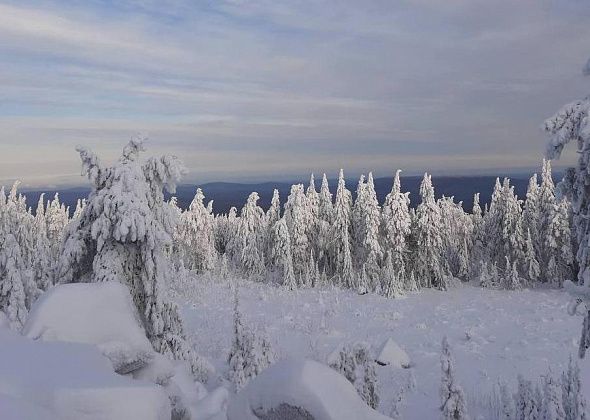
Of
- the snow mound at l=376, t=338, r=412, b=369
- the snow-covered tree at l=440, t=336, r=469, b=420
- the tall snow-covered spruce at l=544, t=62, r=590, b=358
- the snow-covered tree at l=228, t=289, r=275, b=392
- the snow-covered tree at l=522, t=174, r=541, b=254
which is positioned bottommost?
the snow mound at l=376, t=338, r=412, b=369

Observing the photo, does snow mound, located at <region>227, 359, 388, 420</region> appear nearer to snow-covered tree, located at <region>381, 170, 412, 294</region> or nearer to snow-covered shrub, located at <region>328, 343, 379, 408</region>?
snow-covered shrub, located at <region>328, 343, 379, 408</region>

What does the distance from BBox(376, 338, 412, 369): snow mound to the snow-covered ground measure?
0.98ft

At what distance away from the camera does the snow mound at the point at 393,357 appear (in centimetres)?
1775

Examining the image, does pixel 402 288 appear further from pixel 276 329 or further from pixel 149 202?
pixel 149 202

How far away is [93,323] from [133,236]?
404 centimetres

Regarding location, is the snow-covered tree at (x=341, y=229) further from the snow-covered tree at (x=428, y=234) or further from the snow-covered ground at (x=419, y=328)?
the snow-covered tree at (x=428, y=234)

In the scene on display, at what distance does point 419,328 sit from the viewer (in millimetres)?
23922

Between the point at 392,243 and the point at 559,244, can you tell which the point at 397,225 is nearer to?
the point at 392,243

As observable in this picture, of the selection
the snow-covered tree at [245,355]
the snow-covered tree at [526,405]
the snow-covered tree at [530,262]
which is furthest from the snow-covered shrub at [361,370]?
the snow-covered tree at [530,262]

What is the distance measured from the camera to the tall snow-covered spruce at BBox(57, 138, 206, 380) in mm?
10430

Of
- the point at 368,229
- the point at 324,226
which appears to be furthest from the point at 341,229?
the point at 368,229

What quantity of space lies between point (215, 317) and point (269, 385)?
2220cm

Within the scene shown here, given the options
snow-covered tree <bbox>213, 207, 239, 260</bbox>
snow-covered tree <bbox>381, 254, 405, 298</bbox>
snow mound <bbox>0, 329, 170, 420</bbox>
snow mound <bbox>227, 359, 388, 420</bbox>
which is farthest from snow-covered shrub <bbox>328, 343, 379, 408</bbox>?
snow-covered tree <bbox>213, 207, 239, 260</bbox>

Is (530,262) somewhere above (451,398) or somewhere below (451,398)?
below
